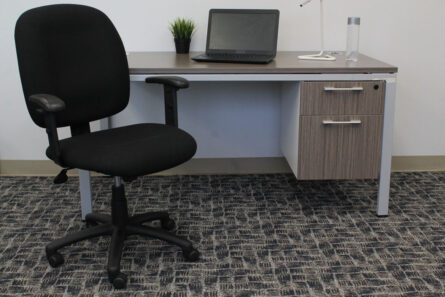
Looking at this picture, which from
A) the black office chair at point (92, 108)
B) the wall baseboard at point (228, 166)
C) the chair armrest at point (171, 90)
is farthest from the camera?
the wall baseboard at point (228, 166)

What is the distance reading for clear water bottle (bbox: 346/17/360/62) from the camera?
2.43 meters

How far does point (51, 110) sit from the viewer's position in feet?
5.58

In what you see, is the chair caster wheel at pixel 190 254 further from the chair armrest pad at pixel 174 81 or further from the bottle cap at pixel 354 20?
the bottle cap at pixel 354 20

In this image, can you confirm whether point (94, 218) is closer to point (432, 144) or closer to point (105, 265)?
point (105, 265)

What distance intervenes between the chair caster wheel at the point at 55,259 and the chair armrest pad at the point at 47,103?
1.99 feet

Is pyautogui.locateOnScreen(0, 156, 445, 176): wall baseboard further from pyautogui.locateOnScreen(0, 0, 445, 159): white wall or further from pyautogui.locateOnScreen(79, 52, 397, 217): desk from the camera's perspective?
pyautogui.locateOnScreen(79, 52, 397, 217): desk

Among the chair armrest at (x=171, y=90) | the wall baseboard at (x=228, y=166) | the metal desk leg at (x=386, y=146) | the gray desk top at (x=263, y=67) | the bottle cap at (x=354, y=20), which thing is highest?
the bottle cap at (x=354, y=20)

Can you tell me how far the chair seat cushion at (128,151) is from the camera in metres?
1.76

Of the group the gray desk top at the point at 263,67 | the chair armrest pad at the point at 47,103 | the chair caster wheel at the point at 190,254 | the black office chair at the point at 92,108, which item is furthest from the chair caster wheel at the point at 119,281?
the gray desk top at the point at 263,67

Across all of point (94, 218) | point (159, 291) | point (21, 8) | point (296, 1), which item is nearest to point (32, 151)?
point (21, 8)

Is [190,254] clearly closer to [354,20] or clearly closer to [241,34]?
[241,34]

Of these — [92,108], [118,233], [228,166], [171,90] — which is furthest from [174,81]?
[228,166]

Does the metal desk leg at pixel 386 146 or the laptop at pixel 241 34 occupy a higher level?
the laptop at pixel 241 34

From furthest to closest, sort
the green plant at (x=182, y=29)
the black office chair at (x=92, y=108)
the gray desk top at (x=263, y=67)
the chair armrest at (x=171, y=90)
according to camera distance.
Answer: the green plant at (x=182, y=29)
the gray desk top at (x=263, y=67)
the chair armrest at (x=171, y=90)
the black office chair at (x=92, y=108)
